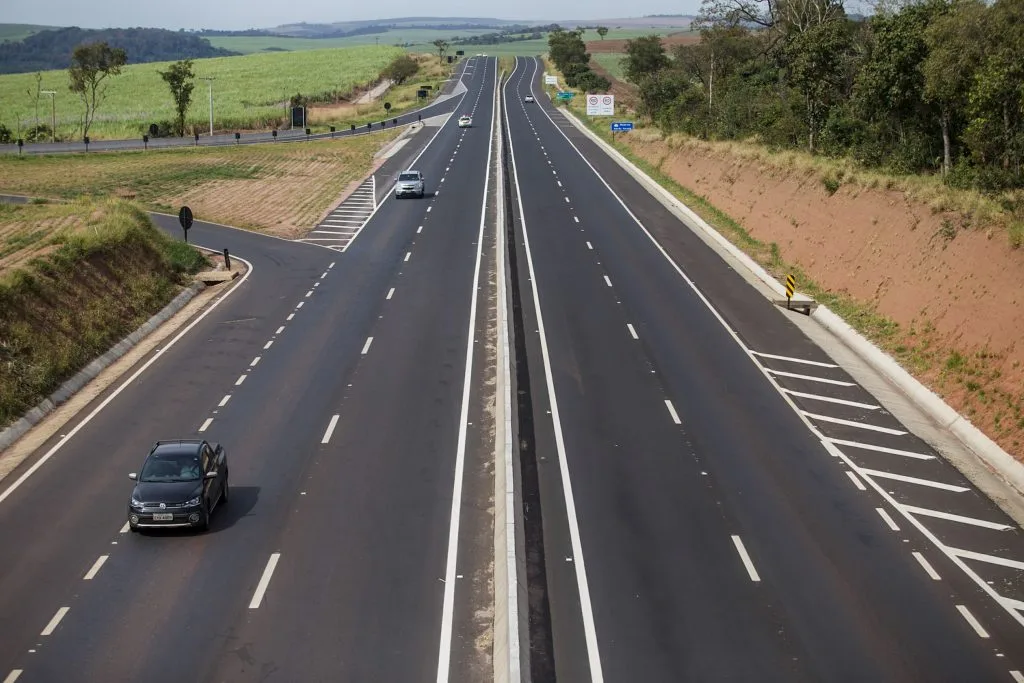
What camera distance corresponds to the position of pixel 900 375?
97.8 feet

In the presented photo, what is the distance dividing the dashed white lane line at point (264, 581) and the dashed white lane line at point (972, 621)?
35.8 ft

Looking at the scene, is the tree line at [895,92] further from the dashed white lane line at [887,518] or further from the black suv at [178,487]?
the black suv at [178,487]

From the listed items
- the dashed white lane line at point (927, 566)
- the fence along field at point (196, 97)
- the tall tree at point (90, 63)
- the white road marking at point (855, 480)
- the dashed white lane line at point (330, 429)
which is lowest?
the dashed white lane line at point (927, 566)

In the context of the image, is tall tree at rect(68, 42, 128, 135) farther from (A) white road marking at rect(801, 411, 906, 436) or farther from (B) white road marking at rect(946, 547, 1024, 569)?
(B) white road marking at rect(946, 547, 1024, 569)

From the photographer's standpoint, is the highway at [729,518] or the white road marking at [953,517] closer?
the highway at [729,518]

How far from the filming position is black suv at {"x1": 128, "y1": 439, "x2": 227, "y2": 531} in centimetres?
1978

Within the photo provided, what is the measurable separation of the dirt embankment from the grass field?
901 inches

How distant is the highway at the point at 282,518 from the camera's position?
16.2 metres

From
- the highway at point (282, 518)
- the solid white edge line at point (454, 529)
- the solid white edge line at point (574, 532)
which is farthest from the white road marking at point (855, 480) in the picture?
the solid white edge line at point (454, 529)

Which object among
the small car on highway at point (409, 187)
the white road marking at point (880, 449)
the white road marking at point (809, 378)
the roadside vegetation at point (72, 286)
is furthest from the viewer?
the small car on highway at point (409, 187)

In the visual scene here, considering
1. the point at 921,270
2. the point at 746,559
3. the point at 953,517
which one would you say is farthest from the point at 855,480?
the point at 921,270

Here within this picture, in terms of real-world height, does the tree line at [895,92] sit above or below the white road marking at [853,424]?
above

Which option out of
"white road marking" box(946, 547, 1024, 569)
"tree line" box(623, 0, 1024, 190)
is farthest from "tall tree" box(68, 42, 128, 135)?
"white road marking" box(946, 547, 1024, 569)

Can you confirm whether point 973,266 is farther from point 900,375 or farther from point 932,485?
point 932,485
